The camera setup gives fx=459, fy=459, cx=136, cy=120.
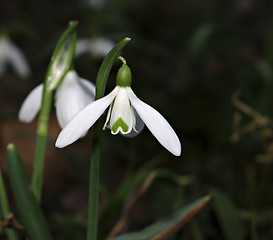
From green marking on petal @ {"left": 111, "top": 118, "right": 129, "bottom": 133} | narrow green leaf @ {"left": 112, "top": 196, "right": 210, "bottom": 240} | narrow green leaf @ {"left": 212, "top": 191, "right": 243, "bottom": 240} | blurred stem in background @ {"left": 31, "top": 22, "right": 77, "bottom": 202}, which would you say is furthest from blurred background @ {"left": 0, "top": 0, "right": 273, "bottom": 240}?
green marking on petal @ {"left": 111, "top": 118, "right": 129, "bottom": 133}

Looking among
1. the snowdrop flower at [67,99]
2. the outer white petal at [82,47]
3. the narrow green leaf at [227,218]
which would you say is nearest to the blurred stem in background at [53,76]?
the snowdrop flower at [67,99]

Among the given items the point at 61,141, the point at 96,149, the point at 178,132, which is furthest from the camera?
the point at 178,132

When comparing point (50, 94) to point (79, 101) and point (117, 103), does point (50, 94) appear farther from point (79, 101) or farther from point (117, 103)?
point (117, 103)

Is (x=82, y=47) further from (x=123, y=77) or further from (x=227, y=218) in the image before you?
(x=123, y=77)

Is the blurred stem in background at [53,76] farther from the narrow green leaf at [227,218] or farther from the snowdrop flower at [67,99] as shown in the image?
the narrow green leaf at [227,218]

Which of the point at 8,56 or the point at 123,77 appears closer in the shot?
the point at 123,77

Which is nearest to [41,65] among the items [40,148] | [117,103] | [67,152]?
[67,152]

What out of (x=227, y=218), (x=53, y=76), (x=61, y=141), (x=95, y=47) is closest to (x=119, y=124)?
(x=61, y=141)

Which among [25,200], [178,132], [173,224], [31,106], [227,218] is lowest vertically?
[178,132]

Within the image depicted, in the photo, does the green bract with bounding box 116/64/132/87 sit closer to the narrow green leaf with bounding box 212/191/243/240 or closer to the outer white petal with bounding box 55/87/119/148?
the outer white petal with bounding box 55/87/119/148
